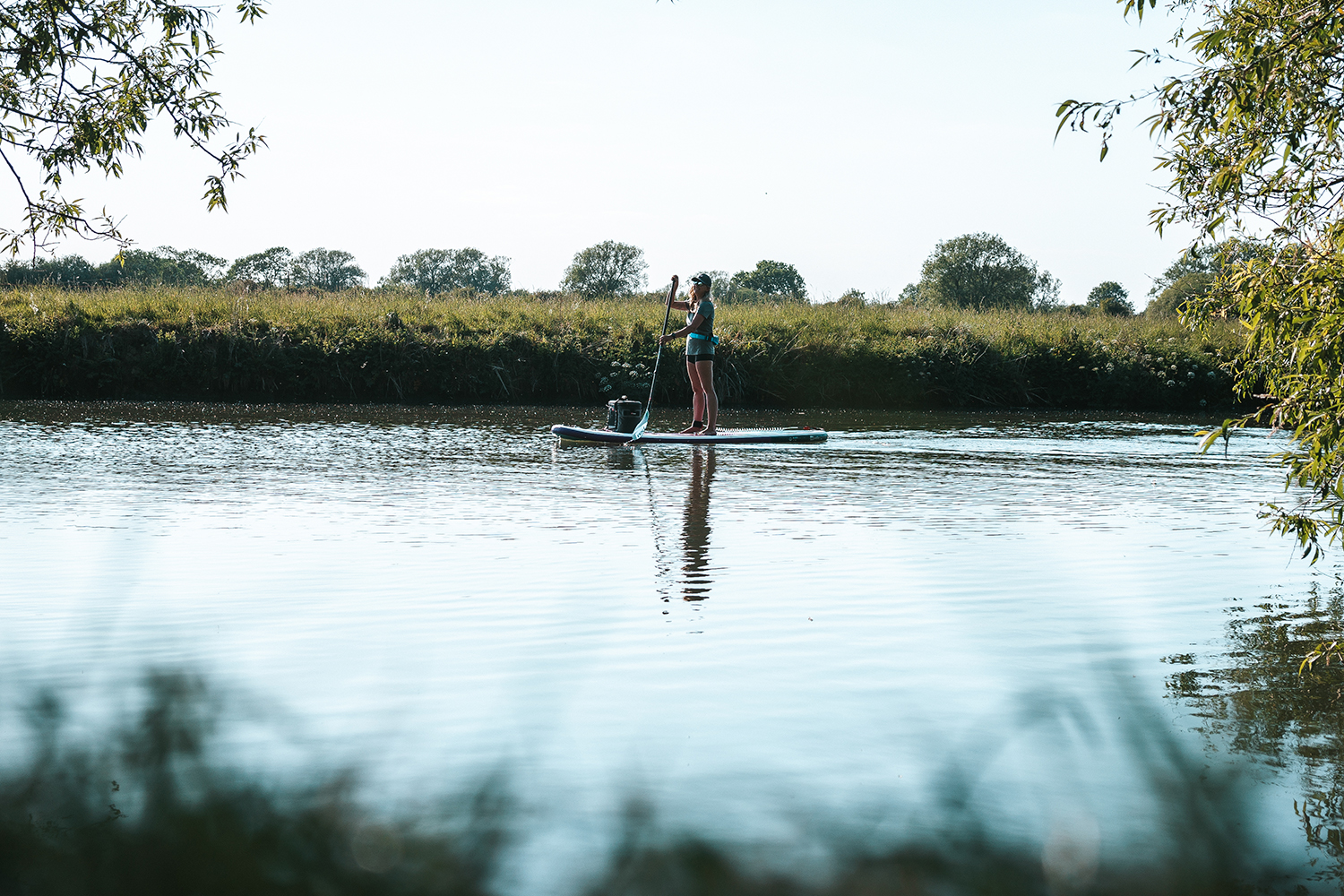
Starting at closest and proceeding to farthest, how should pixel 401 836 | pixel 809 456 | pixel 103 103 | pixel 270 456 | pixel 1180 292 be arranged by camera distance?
1. pixel 401 836
2. pixel 103 103
3. pixel 270 456
4. pixel 809 456
5. pixel 1180 292

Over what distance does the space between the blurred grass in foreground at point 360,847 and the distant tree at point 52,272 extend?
7.34 metres

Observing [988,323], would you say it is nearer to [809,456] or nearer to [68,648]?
[809,456]

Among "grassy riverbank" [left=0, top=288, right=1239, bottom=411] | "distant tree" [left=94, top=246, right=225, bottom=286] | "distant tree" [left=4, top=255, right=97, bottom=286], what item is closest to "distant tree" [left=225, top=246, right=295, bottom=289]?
"distant tree" [left=94, top=246, right=225, bottom=286]

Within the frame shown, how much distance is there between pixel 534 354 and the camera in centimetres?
2581

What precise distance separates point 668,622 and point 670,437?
10.0m

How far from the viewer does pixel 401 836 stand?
4.17ft

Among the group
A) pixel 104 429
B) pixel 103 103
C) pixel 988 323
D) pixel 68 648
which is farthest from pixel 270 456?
pixel 988 323

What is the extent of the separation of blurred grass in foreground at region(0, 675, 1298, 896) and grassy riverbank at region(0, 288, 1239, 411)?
23636 millimetres

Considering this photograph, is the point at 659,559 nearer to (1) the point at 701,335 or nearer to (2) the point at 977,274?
(1) the point at 701,335

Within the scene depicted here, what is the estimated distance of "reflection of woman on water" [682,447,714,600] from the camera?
6367 mm

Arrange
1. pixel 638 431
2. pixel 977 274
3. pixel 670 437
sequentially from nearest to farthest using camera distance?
1. pixel 670 437
2. pixel 638 431
3. pixel 977 274

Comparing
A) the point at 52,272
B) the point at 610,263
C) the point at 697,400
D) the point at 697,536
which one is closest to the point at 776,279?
the point at 610,263

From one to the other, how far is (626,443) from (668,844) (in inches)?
569

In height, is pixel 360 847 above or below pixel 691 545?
above
